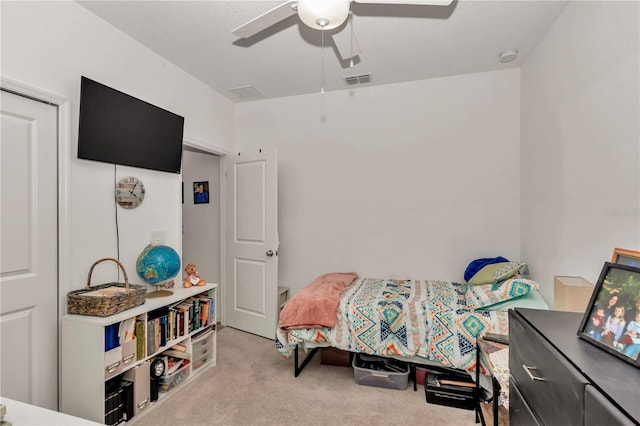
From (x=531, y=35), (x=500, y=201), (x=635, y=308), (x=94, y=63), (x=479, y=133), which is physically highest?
(x=531, y=35)

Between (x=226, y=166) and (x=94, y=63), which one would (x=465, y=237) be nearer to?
(x=226, y=166)

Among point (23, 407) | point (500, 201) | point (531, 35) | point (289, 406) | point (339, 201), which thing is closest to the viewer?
point (23, 407)

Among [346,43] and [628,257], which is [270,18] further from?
[628,257]

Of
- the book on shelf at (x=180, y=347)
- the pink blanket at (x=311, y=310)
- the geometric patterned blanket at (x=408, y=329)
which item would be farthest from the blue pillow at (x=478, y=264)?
the book on shelf at (x=180, y=347)

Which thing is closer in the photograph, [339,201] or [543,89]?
[543,89]

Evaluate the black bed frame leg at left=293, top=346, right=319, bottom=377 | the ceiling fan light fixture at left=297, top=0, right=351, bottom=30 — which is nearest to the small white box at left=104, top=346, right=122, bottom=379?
the black bed frame leg at left=293, top=346, right=319, bottom=377

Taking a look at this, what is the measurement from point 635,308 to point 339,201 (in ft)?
9.40

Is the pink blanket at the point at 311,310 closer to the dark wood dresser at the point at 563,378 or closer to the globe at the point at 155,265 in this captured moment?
the globe at the point at 155,265

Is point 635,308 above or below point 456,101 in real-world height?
below

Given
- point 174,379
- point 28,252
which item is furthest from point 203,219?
point 28,252

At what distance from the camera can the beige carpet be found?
206 centimetres

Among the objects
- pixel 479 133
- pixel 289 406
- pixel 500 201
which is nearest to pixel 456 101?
pixel 479 133

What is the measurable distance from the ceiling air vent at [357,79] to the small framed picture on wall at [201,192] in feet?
7.19

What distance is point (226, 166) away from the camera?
376cm
